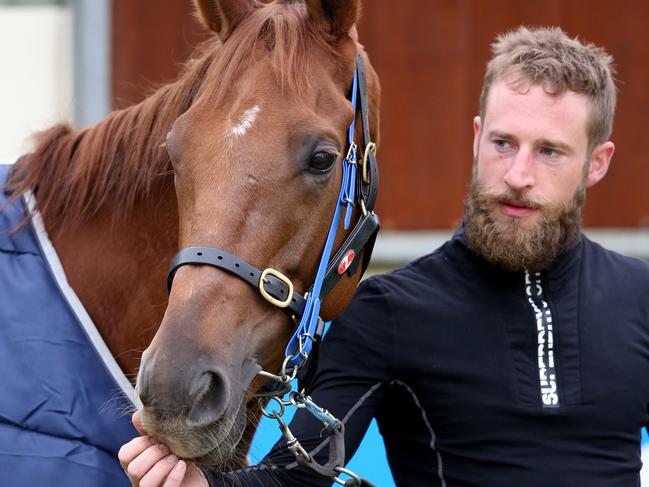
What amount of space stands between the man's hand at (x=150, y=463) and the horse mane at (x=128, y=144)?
644 millimetres

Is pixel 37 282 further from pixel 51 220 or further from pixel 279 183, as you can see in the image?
pixel 279 183

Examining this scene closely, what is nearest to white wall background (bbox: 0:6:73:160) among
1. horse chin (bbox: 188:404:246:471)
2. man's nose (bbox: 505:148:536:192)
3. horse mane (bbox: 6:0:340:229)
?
horse mane (bbox: 6:0:340:229)

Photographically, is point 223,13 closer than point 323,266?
No

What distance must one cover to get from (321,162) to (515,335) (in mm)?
639

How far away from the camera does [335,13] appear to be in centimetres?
214

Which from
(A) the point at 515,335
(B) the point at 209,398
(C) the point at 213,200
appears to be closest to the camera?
(B) the point at 209,398

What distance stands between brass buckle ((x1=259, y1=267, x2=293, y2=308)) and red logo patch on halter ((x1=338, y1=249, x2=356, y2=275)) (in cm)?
16

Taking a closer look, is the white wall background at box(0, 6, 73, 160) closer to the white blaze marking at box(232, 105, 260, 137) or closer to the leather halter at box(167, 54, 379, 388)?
the leather halter at box(167, 54, 379, 388)

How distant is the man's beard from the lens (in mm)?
2297

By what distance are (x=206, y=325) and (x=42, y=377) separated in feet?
1.61

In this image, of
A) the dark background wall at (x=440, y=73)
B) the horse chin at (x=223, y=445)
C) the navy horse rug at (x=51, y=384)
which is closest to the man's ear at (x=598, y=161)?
the horse chin at (x=223, y=445)

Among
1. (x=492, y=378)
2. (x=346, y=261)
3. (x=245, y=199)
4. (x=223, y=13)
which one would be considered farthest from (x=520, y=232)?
(x=223, y=13)

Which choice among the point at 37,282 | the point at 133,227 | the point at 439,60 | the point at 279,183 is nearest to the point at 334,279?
the point at 279,183

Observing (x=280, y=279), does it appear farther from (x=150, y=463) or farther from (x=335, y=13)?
(x=335, y=13)
